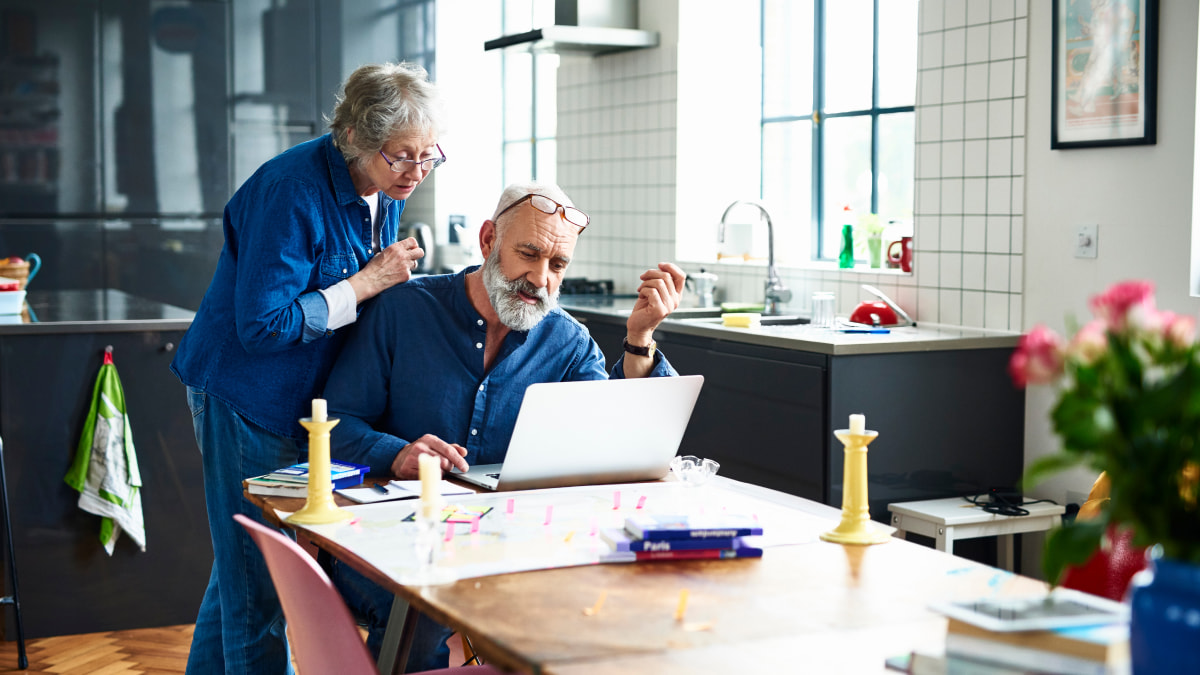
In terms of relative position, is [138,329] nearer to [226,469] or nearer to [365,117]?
[226,469]

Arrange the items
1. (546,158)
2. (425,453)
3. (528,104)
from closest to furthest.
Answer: (425,453) → (546,158) → (528,104)

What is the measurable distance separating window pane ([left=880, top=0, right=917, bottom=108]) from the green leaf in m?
3.64

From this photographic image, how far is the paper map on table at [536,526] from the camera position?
1646mm

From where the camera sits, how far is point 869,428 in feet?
11.2

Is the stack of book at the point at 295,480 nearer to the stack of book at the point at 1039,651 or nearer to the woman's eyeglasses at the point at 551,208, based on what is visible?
Answer: the woman's eyeglasses at the point at 551,208

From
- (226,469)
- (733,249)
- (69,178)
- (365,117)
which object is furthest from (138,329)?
(69,178)

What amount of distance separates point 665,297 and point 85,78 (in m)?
4.89

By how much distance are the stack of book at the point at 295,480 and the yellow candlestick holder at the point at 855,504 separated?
0.82 m

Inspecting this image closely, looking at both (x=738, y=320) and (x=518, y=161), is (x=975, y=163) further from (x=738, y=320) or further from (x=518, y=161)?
(x=518, y=161)

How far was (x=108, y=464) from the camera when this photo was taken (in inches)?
141

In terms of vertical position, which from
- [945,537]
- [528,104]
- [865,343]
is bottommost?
[945,537]

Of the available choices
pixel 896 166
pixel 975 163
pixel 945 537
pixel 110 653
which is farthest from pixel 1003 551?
pixel 110 653

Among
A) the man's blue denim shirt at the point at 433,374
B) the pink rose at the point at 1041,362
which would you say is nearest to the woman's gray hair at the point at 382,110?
the man's blue denim shirt at the point at 433,374

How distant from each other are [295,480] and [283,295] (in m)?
0.45
